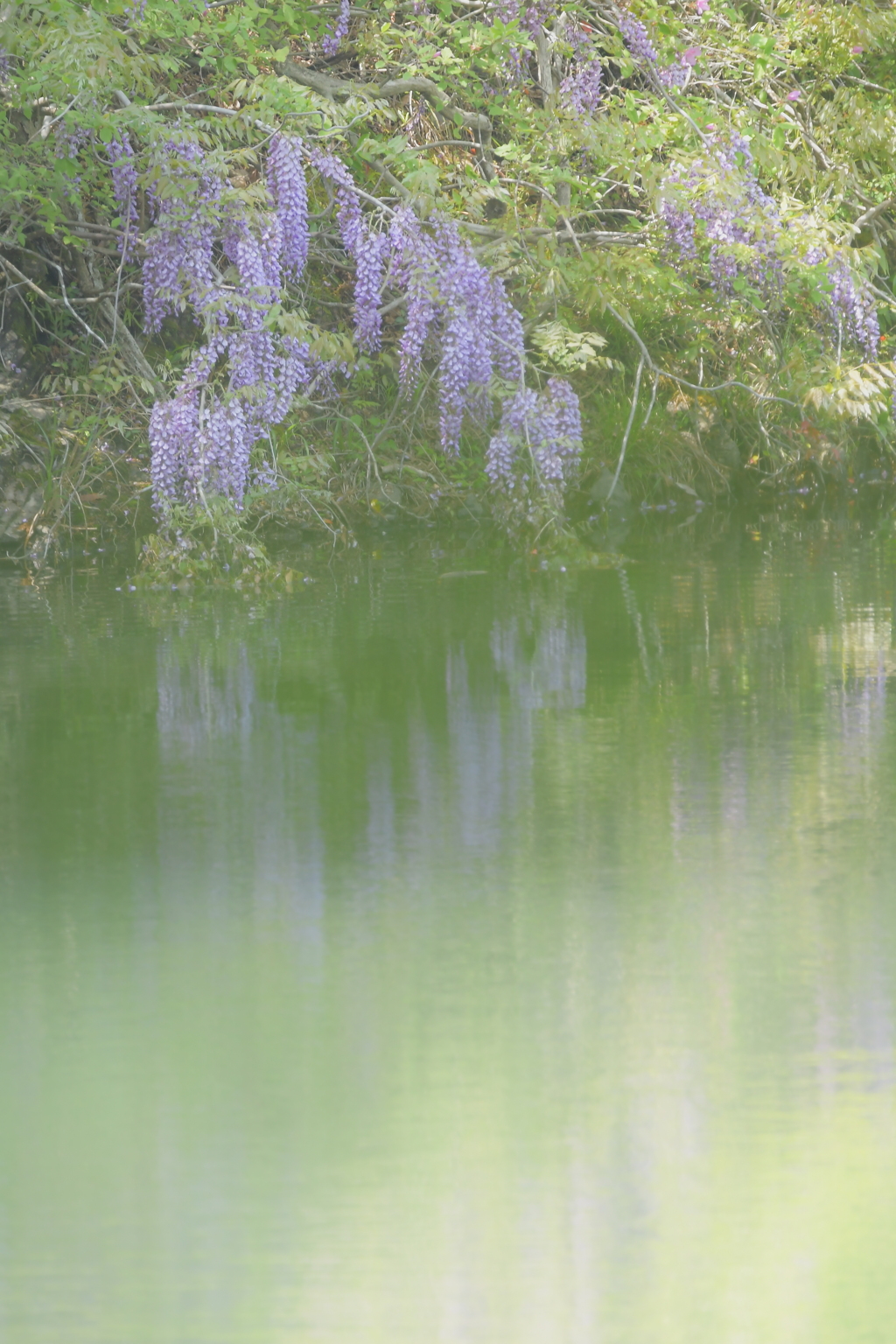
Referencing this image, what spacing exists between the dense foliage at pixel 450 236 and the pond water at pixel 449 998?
174 cm

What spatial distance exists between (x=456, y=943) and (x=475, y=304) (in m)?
3.60

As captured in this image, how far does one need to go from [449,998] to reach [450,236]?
3.85 metres

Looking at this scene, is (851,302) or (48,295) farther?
(48,295)

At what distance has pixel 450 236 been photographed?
18.7 feet

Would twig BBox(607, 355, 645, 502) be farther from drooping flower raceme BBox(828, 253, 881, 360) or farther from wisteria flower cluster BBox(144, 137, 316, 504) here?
wisteria flower cluster BBox(144, 137, 316, 504)

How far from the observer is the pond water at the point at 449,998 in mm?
1759

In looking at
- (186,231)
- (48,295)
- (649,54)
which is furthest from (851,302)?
(48,295)

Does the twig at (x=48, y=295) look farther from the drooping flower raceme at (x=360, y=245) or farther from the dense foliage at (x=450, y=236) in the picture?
the drooping flower raceme at (x=360, y=245)

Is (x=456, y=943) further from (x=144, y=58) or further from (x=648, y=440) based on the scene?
(x=648, y=440)

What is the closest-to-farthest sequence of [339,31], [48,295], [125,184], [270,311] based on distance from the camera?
1. [270,311]
2. [125,184]
3. [339,31]
4. [48,295]

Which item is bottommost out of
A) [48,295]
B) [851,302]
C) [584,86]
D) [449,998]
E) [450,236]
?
[449,998]

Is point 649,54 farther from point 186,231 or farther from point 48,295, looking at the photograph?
point 48,295

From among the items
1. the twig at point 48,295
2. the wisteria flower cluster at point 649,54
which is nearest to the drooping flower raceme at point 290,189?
the twig at point 48,295

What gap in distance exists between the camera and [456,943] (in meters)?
2.54
